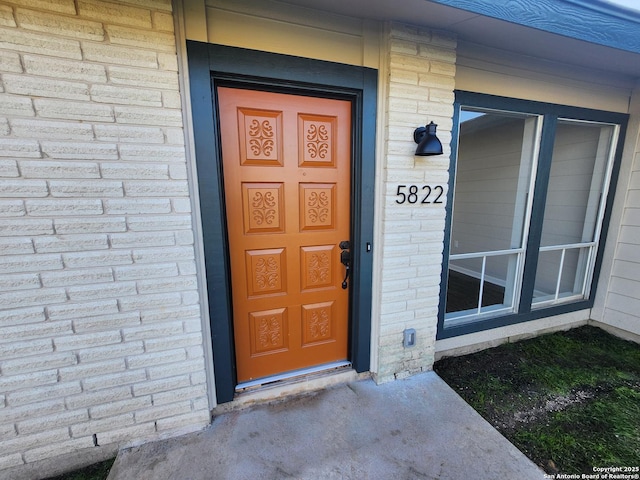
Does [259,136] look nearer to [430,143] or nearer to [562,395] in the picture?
[430,143]

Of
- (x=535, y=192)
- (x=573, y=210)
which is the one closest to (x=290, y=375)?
(x=535, y=192)

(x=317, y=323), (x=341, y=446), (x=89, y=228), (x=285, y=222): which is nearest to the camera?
(x=89, y=228)

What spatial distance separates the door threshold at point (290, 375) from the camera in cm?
187

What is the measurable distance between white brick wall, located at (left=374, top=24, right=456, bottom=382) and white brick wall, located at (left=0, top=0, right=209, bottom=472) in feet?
4.11

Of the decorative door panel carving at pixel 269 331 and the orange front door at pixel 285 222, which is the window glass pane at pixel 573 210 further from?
the decorative door panel carving at pixel 269 331

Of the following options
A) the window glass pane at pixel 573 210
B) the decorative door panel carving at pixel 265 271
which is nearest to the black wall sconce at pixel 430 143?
the decorative door panel carving at pixel 265 271

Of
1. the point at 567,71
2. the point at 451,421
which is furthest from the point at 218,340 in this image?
the point at 567,71

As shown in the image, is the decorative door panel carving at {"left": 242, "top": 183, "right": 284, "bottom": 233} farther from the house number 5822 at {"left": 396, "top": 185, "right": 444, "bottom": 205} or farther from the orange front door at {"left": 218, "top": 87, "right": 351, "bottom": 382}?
the house number 5822 at {"left": 396, "top": 185, "right": 444, "bottom": 205}

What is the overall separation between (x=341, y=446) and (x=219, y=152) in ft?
6.04

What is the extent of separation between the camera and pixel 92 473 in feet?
4.71

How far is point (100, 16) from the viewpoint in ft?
3.97

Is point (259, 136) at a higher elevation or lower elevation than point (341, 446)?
higher

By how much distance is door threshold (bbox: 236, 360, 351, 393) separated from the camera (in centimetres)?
187

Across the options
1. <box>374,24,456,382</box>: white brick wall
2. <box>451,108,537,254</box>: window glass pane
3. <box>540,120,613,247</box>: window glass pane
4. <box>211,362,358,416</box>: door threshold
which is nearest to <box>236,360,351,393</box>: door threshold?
<box>211,362,358,416</box>: door threshold
